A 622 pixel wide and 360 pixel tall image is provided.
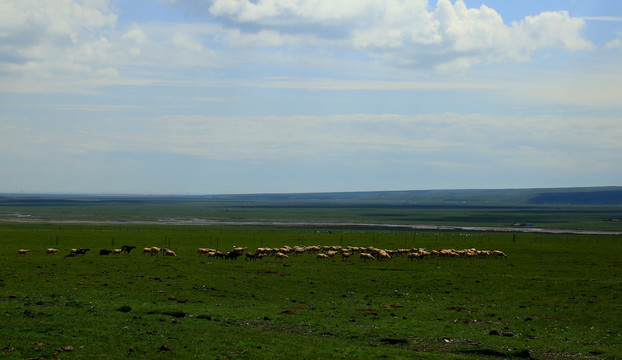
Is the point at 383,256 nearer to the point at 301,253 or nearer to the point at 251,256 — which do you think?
the point at 301,253

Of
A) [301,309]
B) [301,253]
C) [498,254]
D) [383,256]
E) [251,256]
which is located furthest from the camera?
[301,253]

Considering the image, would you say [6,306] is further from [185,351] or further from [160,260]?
[160,260]

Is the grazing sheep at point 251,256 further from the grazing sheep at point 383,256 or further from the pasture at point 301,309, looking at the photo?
the grazing sheep at point 383,256

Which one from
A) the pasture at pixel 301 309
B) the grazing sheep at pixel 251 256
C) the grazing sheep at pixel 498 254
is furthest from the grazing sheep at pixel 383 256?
the grazing sheep at pixel 498 254

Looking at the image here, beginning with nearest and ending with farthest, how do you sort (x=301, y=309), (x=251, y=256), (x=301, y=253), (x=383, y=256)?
(x=301, y=309), (x=251, y=256), (x=383, y=256), (x=301, y=253)

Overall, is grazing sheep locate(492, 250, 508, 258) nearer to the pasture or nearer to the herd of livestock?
the herd of livestock

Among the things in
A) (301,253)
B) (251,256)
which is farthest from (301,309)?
(301,253)

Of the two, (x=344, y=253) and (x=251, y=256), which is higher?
(x=344, y=253)

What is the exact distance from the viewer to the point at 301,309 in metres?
25.6

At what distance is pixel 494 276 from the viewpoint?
39.6 meters

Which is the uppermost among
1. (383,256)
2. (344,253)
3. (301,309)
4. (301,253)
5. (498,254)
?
(301,309)

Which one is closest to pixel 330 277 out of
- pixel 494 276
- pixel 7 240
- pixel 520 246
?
pixel 494 276

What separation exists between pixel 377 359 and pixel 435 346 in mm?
3245

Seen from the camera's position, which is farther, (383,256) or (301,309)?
(383,256)
